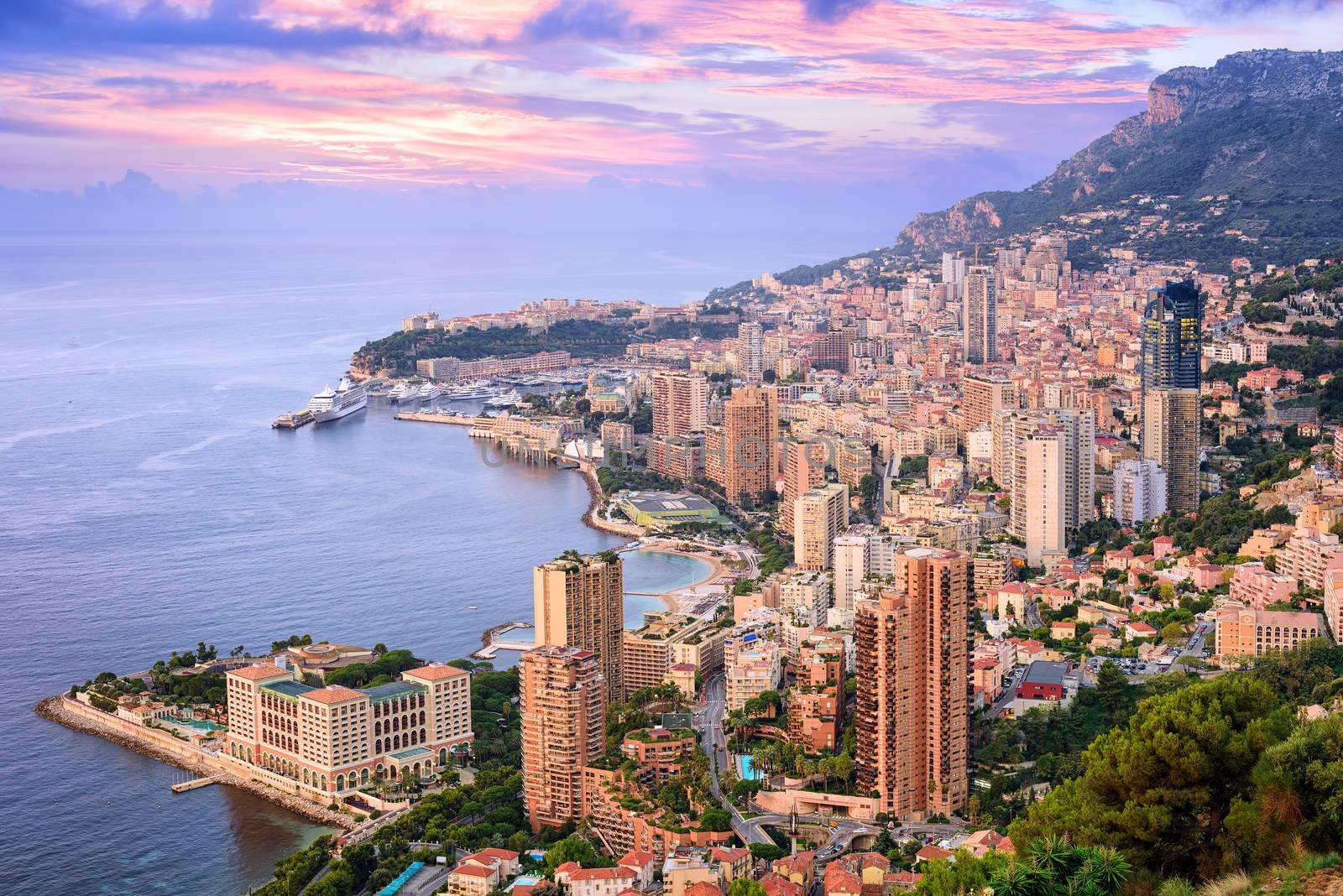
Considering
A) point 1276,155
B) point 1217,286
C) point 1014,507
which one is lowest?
point 1014,507

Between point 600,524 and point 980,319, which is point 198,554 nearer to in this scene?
point 600,524

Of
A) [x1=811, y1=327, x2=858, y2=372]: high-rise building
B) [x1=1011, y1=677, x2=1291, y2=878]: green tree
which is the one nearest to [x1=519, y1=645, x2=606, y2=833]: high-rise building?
[x1=1011, y1=677, x2=1291, y2=878]: green tree

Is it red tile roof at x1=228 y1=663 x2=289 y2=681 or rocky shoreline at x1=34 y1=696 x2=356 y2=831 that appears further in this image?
red tile roof at x1=228 y1=663 x2=289 y2=681

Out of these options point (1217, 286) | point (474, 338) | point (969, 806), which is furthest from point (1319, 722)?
point (474, 338)

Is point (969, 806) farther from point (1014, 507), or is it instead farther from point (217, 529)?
point (217, 529)

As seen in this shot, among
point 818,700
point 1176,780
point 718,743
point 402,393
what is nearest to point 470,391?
point 402,393

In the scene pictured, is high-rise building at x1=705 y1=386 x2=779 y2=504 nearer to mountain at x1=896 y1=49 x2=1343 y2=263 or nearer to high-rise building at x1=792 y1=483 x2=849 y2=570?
high-rise building at x1=792 y1=483 x2=849 y2=570

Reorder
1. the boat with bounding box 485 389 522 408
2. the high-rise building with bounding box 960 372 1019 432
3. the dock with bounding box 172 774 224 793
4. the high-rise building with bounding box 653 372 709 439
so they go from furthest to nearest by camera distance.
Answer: the boat with bounding box 485 389 522 408 < the high-rise building with bounding box 653 372 709 439 < the high-rise building with bounding box 960 372 1019 432 < the dock with bounding box 172 774 224 793
